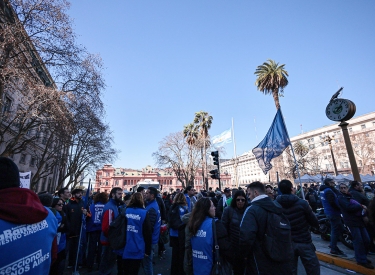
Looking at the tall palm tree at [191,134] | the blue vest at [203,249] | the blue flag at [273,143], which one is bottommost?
the blue vest at [203,249]

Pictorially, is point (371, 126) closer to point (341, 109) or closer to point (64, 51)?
point (341, 109)

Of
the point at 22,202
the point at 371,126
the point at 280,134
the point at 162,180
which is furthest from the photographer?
the point at 162,180

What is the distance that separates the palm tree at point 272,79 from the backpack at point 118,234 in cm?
2404

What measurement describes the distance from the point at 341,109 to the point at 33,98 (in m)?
15.9

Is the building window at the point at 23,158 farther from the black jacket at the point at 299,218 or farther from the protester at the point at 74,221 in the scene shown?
the black jacket at the point at 299,218

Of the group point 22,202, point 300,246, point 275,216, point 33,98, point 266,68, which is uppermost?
point 266,68

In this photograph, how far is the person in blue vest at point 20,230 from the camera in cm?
139

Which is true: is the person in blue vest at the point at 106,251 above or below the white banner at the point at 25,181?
below

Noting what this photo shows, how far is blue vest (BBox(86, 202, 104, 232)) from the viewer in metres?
5.89

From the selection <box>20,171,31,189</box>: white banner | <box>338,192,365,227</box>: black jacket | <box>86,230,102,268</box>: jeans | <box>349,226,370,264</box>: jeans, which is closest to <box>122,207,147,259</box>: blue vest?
<box>86,230,102,268</box>: jeans

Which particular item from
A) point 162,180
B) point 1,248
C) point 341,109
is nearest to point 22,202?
point 1,248

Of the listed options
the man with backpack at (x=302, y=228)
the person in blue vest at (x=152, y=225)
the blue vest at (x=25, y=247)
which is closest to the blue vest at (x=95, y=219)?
the person in blue vest at (x=152, y=225)

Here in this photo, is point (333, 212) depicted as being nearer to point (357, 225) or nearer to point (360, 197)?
point (360, 197)

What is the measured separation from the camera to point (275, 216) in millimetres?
2844
